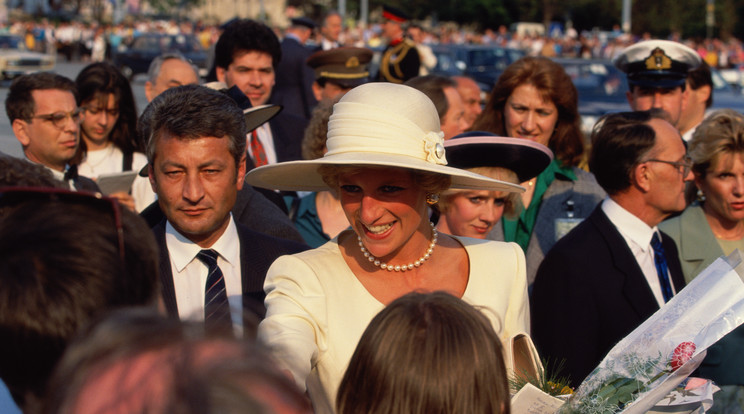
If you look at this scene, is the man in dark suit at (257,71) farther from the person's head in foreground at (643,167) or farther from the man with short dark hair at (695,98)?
the man with short dark hair at (695,98)

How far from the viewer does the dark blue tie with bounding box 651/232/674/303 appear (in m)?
3.70

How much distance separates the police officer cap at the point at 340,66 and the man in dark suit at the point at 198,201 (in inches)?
144

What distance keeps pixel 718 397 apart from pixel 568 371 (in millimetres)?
644

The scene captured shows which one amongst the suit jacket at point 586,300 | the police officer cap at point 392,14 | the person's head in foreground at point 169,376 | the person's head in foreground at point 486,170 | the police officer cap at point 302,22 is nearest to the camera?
the person's head in foreground at point 169,376

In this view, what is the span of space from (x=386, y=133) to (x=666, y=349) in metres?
1.04

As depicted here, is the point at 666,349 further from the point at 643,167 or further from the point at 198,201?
the point at 198,201

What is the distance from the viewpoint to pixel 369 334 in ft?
5.80

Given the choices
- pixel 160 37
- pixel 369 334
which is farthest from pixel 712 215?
pixel 160 37

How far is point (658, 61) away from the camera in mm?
5941

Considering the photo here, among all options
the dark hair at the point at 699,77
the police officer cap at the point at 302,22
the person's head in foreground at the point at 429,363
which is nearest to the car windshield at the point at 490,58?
the police officer cap at the point at 302,22

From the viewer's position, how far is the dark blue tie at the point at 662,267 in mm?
3703

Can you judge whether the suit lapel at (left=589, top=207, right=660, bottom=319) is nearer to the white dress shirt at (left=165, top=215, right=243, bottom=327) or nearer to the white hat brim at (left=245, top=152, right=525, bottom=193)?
the white hat brim at (left=245, top=152, right=525, bottom=193)

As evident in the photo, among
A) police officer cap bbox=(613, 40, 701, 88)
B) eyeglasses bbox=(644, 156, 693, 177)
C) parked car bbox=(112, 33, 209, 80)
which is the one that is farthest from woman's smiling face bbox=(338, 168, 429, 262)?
parked car bbox=(112, 33, 209, 80)

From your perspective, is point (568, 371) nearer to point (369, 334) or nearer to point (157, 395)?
point (369, 334)
